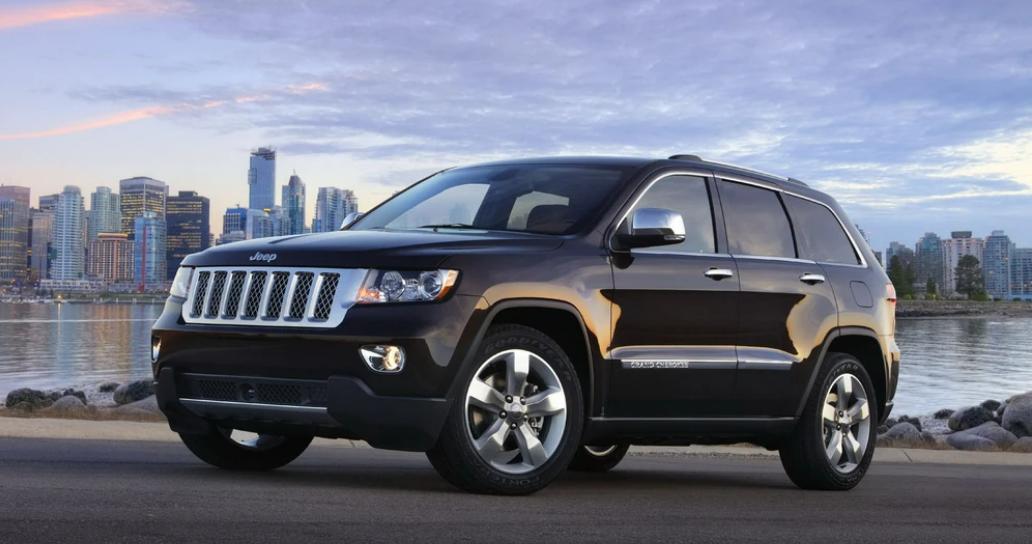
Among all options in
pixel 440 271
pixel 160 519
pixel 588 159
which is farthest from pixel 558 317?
pixel 160 519

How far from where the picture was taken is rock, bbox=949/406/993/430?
108 feet

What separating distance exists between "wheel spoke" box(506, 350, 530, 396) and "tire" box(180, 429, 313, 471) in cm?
163

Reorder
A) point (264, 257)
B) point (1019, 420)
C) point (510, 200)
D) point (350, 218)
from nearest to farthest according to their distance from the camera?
point (264, 257) < point (510, 200) < point (350, 218) < point (1019, 420)

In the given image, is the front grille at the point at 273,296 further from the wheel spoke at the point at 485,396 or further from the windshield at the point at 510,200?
the windshield at the point at 510,200

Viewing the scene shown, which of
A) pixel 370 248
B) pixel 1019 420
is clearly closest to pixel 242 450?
pixel 370 248

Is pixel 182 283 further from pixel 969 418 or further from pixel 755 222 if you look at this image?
pixel 969 418

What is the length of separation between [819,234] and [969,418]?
27.0 m

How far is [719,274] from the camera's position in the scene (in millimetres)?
7066

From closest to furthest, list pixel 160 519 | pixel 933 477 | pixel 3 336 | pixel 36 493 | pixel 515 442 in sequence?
pixel 160 519 → pixel 36 493 → pixel 515 442 → pixel 933 477 → pixel 3 336

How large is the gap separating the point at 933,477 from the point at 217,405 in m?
5.60

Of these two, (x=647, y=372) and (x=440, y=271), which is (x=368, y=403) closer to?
(x=440, y=271)

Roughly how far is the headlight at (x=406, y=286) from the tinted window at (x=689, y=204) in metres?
1.64

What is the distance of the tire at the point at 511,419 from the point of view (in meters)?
5.79

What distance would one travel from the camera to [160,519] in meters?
4.79
